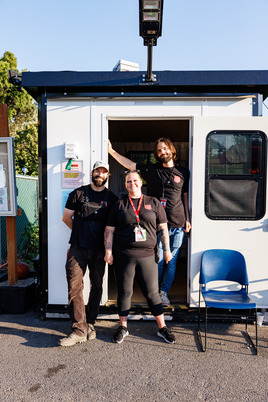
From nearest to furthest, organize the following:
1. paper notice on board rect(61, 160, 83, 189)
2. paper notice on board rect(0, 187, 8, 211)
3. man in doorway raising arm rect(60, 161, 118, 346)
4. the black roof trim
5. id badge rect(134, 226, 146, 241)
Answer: id badge rect(134, 226, 146, 241) < man in doorway raising arm rect(60, 161, 118, 346) < the black roof trim < paper notice on board rect(61, 160, 83, 189) < paper notice on board rect(0, 187, 8, 211)

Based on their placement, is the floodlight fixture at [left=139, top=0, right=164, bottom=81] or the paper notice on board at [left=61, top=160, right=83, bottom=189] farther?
the paper notice on board at [left=61, top=160, right=83, bottom=189]

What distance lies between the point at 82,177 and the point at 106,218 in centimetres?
72

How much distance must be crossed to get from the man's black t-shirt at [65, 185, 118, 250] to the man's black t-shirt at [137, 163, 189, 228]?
65 centimetres

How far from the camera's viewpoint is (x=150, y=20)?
2.77 m

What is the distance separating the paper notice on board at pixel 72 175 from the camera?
361 cm

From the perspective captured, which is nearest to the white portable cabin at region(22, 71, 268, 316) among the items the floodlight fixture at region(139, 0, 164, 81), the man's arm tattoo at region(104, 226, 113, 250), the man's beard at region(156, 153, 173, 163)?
the man's beard at region(156, 153, 173, 163)

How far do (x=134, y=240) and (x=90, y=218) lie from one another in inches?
20.8

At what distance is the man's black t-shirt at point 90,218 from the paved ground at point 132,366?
1.07 metres

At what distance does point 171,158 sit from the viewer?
139 inches

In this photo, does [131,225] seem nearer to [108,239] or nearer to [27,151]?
[108,239]

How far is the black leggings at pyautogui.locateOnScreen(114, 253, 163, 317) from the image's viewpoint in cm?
299

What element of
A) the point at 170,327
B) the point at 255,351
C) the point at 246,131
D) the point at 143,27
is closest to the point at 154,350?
the point at 170,327

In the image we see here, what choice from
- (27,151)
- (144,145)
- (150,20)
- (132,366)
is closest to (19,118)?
(27,151)

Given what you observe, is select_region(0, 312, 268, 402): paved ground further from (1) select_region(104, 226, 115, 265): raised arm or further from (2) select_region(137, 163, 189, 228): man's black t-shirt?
(2) select_region(137, 163, 189, 228): man's black t-shirt
